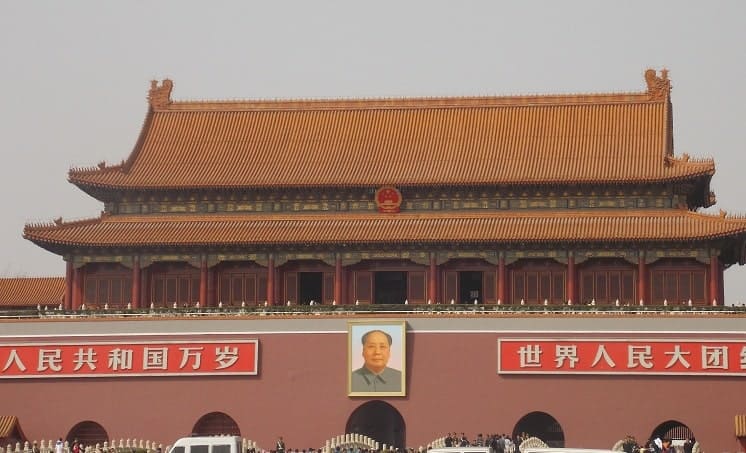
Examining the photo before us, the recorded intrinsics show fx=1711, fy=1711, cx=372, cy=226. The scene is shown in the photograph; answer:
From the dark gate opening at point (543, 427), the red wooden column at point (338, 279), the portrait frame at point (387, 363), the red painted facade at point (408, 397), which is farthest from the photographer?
the red wooden column at point (338, 279)

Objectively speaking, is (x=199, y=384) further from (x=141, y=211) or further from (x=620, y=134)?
(x=620, y=134)

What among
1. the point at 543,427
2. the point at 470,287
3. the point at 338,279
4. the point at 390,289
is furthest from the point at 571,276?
the point at 338,279

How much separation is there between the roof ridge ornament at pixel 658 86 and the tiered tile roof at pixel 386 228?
5.60m

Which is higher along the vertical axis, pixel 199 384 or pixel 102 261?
pixel 102 261

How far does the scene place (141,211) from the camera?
6197 centimetres

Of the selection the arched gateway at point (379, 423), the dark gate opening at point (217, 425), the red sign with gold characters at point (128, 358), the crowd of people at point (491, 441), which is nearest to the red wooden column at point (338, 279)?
the arched gateway at point (379, 423)

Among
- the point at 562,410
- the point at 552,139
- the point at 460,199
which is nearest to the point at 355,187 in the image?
the point at 460,199

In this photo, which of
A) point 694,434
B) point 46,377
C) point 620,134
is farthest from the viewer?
point 620,134

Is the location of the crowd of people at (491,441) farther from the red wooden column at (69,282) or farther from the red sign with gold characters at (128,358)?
the red wooden column at (69,282)

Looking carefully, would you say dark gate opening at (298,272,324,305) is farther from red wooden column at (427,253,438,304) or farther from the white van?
the white van

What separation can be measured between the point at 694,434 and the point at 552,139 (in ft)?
44.0

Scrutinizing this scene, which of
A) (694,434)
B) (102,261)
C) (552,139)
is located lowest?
(694,434)

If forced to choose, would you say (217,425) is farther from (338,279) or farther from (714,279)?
(714,279)

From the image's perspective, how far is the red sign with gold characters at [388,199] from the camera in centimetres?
6047
